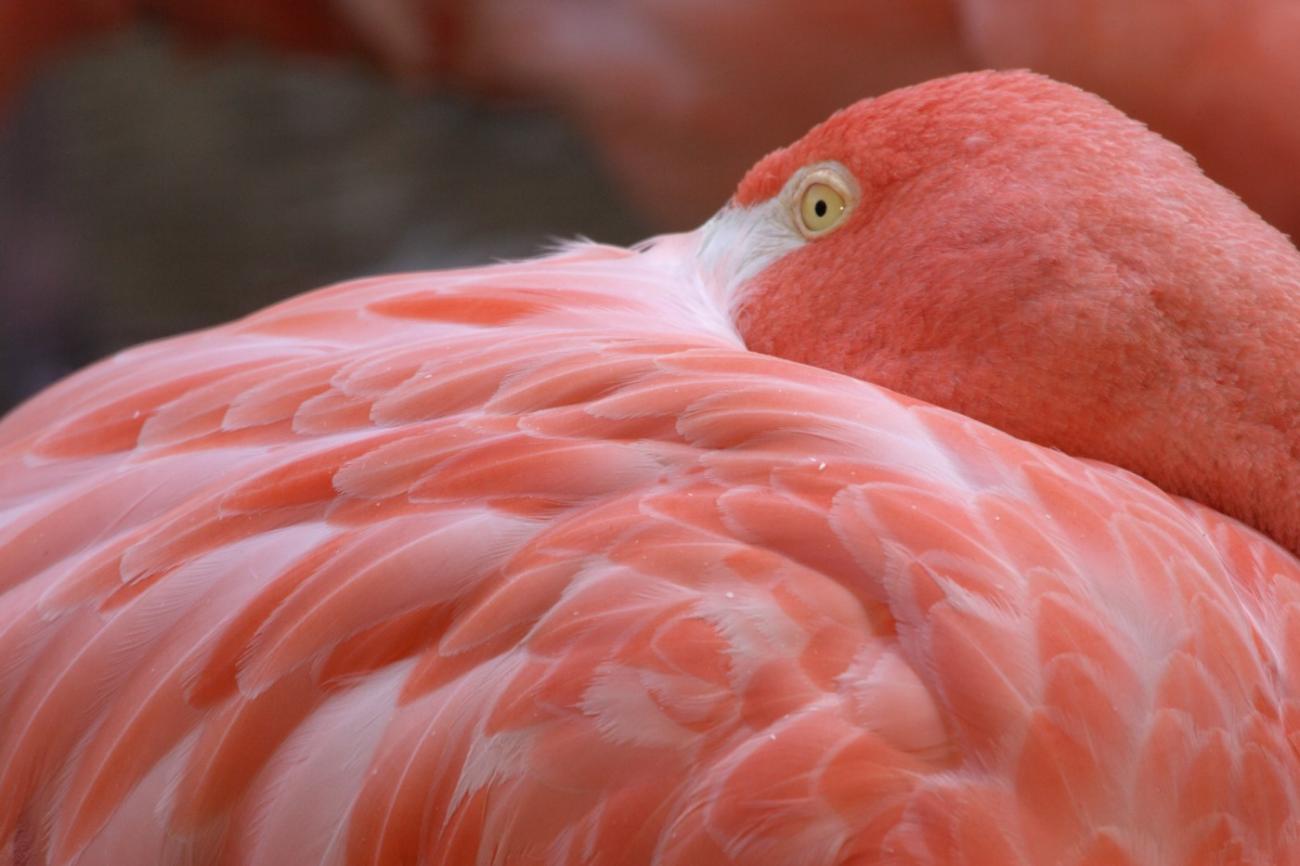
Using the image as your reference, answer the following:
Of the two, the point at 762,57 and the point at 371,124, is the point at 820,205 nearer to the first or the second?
the point at 762,57

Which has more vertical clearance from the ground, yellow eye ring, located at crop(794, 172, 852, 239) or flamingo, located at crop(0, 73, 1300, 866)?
yellow eye ring, located at crop(794, 172, 852, 239)

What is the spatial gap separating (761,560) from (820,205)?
42 cm

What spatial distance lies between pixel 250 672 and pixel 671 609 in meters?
0.28

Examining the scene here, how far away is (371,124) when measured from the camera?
2727mm

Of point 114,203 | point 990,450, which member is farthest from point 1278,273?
point 114,203

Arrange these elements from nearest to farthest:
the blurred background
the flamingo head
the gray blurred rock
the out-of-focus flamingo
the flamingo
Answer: the flamingo, the flamingo head, the out-of-focus flamingo, the blurred background, the gray blurred rock

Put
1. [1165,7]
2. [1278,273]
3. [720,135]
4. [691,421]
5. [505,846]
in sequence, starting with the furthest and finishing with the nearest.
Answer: [720,135] < [1165,7] < [1278,273] < [691,421] < [505,846]

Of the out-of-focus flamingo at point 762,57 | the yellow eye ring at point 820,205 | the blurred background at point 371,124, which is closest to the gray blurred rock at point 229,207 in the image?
the blurred background at point 371,124

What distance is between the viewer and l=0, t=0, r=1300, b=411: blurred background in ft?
6.48

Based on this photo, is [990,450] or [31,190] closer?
[990,450]

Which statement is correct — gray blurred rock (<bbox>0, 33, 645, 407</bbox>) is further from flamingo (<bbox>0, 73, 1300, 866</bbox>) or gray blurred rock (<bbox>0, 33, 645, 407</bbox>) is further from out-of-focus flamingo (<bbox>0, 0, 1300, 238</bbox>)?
flamingo (<bbox>0, 73, 1300, 866</bbox>)

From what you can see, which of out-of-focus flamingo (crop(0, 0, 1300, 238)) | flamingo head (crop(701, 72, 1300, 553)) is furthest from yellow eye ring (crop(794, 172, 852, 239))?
out-of-focus flamingo (crop(0, 0, 1300, 238))

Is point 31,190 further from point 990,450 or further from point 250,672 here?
point 990,450

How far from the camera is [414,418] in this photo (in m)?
1.00
